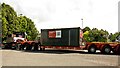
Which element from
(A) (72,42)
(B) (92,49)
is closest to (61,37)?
(A) (72,42)

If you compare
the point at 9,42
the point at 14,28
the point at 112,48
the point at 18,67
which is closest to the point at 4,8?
the point at 14,28

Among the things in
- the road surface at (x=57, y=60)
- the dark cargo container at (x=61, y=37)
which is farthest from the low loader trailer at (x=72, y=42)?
the road surface at (x=57, y=60)

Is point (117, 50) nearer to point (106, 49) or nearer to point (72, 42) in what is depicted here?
point (106, 49)

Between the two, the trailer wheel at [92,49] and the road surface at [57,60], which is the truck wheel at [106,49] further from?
the road surface at [57,60]

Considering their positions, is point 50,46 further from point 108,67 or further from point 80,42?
point 108,67

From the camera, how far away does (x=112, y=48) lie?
2703 centimetres

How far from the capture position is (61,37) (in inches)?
1193

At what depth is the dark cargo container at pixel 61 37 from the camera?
2887 centimetres

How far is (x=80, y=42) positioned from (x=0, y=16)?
108 ft

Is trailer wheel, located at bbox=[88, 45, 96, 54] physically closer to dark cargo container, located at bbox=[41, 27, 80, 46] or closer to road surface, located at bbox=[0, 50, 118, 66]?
dark cargo container, located at bbox=[41, 27, 80, 46]

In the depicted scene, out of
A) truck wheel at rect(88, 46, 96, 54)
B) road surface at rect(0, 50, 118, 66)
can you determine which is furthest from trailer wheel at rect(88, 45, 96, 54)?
road surface at rect(0, 50, 118, 66)

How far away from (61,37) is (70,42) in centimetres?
155

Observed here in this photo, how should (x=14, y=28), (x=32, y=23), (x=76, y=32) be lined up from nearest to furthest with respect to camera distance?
(x=76, y=32) → (x=14, y=28) → (x=32, y=23)

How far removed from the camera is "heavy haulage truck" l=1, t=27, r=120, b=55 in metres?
27.4
